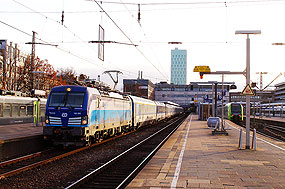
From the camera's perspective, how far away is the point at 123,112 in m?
23.0

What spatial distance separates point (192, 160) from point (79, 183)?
455cm


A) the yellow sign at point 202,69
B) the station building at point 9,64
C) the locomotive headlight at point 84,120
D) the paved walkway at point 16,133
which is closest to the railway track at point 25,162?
the locomotive headlight at point 84,120

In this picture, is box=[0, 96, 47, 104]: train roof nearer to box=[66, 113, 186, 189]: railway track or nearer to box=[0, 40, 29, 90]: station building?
box=[0, 40, 29, 90]: station building

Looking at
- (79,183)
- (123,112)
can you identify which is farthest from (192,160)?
(123,112)

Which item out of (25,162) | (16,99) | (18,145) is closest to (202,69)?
(18,145)

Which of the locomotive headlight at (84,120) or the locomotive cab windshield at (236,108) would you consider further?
the locomotive cab windshield at (236,108)

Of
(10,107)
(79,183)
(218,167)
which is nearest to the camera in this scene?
(79,183)

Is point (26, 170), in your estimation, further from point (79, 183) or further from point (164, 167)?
point (164, 167)

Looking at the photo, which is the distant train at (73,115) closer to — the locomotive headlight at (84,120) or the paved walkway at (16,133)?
the locomotive headlight at (84,120)

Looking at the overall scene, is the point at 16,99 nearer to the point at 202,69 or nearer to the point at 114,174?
the point at 202,69

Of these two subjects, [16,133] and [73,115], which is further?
[16,133]

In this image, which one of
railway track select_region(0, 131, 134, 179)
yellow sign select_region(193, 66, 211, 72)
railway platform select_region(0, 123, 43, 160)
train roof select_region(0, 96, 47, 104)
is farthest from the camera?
train roof select_region(0, 96, 47, 104)

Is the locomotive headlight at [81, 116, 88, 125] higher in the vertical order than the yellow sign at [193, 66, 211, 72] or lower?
lower

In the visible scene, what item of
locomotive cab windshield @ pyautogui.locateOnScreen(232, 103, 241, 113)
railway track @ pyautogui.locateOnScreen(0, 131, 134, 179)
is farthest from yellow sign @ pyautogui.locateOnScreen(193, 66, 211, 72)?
locomotive cab windshield @ pyautogui.locateOnScreen(232, 103, 241, 113)
